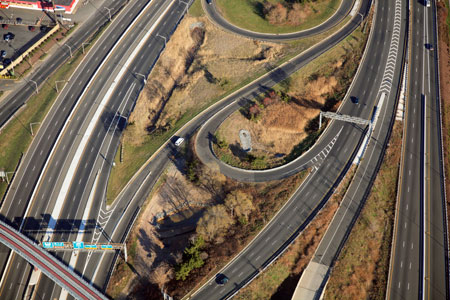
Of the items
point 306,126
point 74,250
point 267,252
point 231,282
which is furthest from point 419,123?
point 74,250

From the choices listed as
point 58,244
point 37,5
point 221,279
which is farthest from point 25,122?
point 221,279

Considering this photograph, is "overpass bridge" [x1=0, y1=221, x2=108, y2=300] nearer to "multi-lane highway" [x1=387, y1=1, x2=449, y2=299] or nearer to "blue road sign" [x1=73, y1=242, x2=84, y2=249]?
"blue road sign" [x1=73, y1=242, x2=84, y2=249]

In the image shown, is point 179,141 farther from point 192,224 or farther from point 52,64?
point 52,64

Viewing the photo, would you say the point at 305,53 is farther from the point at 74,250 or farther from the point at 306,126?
the point at 74,250

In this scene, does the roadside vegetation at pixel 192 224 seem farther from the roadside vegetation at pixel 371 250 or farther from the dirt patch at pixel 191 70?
the roadside vegetation at pixel 371 250

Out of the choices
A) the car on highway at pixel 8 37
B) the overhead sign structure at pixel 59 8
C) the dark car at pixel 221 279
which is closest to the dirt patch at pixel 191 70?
the overhead sign structure at pixel 59 8

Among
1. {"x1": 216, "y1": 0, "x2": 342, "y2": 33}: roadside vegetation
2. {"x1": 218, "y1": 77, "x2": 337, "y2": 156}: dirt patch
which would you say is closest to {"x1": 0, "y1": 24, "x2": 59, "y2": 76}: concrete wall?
{"x1": 216, "y1": 0, "x2": 342, "y2": 33}: roadside vegetation
